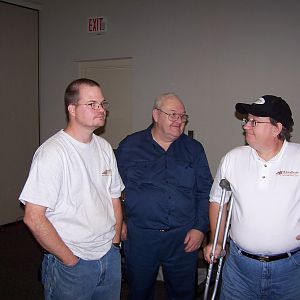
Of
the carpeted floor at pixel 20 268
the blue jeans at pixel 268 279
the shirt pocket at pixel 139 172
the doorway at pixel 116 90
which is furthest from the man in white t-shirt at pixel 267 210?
the doorway at pixel 116 90

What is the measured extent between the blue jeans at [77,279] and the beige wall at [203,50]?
262 centimetres

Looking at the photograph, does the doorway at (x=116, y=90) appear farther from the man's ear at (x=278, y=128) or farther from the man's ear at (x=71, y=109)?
the man's ear at (x=278, y=128)

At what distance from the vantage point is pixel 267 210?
1798 millimetres

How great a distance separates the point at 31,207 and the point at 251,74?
3032 millimetres

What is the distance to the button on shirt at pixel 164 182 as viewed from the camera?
2365 mm

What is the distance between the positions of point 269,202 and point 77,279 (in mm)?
1014

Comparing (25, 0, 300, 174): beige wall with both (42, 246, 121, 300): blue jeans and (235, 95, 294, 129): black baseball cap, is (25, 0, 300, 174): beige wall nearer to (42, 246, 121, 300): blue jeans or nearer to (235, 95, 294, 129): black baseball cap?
(235, 95, 294, 129): black baseball cap

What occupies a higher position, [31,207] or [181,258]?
[31,207]

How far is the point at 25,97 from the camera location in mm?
5406

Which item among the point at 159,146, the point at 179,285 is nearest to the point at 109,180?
the point at 159,146

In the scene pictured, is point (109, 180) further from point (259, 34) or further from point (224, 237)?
point (259, 34)

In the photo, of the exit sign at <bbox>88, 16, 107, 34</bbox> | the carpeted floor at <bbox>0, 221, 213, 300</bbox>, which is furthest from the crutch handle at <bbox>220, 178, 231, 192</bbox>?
the exit sign at <bbox>88, 16, 107, 34</bbox>

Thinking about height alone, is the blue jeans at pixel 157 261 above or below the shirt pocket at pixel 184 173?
below

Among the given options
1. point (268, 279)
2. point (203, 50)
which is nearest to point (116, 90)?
point (203, 50)
